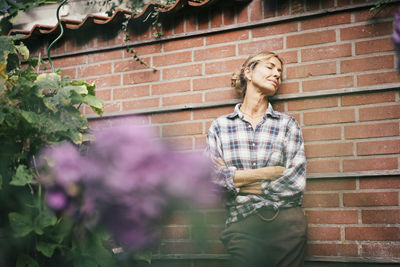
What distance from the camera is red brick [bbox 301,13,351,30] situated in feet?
7.23

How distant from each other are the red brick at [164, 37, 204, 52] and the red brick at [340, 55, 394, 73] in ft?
2.95

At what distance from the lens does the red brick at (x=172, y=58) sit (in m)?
2.54

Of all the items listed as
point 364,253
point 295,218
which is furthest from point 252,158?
→ point 364,253

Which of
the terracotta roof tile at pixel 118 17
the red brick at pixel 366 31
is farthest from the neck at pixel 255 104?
the terracotta roof tile at pixel 118 17

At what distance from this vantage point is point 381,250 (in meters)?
2.00

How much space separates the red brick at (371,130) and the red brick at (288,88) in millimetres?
362

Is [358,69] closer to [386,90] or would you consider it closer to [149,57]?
[386,90]

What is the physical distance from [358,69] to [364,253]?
1.00 meters

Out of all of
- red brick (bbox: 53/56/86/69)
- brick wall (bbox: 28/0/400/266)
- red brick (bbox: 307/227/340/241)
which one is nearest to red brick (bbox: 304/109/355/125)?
brick wall (bbox: 28/0/400/266)

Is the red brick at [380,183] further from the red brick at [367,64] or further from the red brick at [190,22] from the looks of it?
the red brick at [190,22]

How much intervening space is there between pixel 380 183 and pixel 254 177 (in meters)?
0.71

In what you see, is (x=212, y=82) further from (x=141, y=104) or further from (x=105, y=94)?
(x=105, y=94)

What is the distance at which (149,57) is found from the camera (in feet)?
8.67

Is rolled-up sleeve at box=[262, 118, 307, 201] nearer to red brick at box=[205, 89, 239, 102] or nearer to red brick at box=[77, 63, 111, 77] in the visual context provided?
red brick at box=[205, 89, 239, 102]
